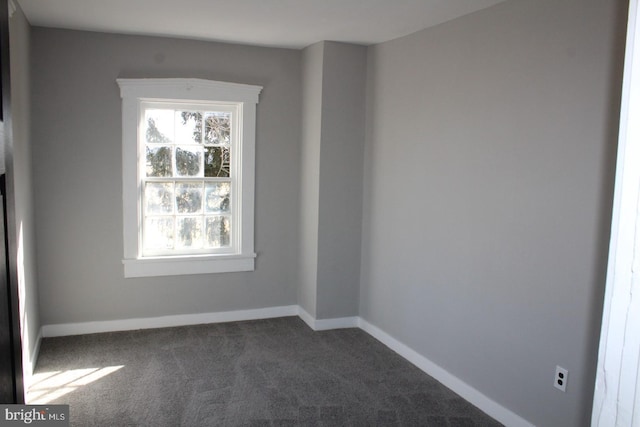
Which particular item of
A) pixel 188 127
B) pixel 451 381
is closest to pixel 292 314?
pixel 451 381

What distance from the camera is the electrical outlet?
2656 millimetres

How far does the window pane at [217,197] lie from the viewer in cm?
476

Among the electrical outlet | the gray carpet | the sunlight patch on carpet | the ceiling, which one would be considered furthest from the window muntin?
the electrical outlet

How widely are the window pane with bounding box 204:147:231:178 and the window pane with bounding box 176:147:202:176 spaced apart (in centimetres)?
6

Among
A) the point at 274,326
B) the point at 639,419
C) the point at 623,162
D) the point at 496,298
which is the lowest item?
the point at 274,326

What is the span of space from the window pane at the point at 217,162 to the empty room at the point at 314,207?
1 cm

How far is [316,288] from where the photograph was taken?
4.57 m

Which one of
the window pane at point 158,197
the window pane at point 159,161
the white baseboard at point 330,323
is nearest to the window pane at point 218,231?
the window pane at point 158,197

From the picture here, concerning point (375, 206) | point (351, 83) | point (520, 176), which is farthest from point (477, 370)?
point (351, 83)

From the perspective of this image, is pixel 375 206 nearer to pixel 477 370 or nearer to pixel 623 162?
pixel 477 370

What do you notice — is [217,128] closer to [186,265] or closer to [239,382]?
[186,265]

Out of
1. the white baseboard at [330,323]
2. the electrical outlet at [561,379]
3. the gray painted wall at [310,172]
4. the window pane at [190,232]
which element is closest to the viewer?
the electrical outlet at [561,379]

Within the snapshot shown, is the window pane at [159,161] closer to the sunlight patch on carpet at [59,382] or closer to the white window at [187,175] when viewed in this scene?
the white window at [187,175]

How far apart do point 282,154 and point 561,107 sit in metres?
2.71
